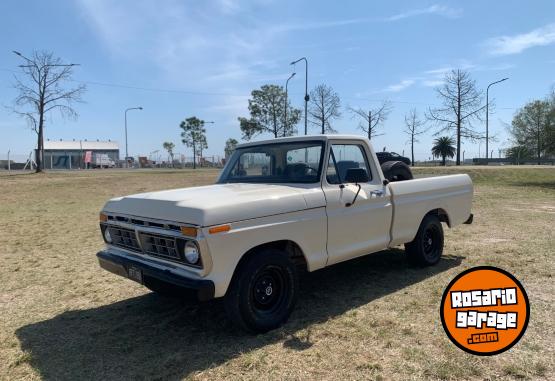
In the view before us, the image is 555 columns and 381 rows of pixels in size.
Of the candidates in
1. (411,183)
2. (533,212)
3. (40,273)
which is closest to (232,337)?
(411,183)

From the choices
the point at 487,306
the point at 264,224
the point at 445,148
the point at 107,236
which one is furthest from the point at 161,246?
the point at 445,148

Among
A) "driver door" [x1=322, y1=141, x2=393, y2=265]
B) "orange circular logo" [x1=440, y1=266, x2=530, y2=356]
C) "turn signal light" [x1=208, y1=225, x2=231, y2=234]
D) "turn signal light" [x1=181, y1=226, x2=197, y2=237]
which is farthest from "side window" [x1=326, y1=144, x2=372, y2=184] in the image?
"orange circular logo" [x1=440, y1=266, x2=530, y2=356]

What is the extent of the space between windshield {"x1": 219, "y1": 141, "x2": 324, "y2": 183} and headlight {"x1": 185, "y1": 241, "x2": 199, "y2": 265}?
1.61 meters

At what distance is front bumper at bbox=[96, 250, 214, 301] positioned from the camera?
139 inches

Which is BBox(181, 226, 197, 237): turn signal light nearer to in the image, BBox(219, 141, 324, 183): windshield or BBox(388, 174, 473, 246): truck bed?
BBox(219, 141, 324, 183): windshield

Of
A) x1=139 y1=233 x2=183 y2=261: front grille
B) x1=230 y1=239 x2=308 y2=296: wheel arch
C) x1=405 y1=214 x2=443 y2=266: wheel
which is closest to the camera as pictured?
x1=139 y1=233 x2=183 y2=261: front grille

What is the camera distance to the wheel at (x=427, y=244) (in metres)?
6.12

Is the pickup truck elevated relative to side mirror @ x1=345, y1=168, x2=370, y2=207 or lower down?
lower down

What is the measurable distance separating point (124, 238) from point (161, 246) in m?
0.72

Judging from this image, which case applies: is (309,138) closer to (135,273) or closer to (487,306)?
(135,273)

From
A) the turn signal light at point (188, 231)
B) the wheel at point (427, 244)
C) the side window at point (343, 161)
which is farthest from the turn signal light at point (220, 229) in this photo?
the wheel at point (427, 244)

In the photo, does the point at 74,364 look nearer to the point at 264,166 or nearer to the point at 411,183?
the point at 264,166

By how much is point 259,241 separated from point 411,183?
9.35 ft

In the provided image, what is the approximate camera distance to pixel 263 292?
4.15 m
